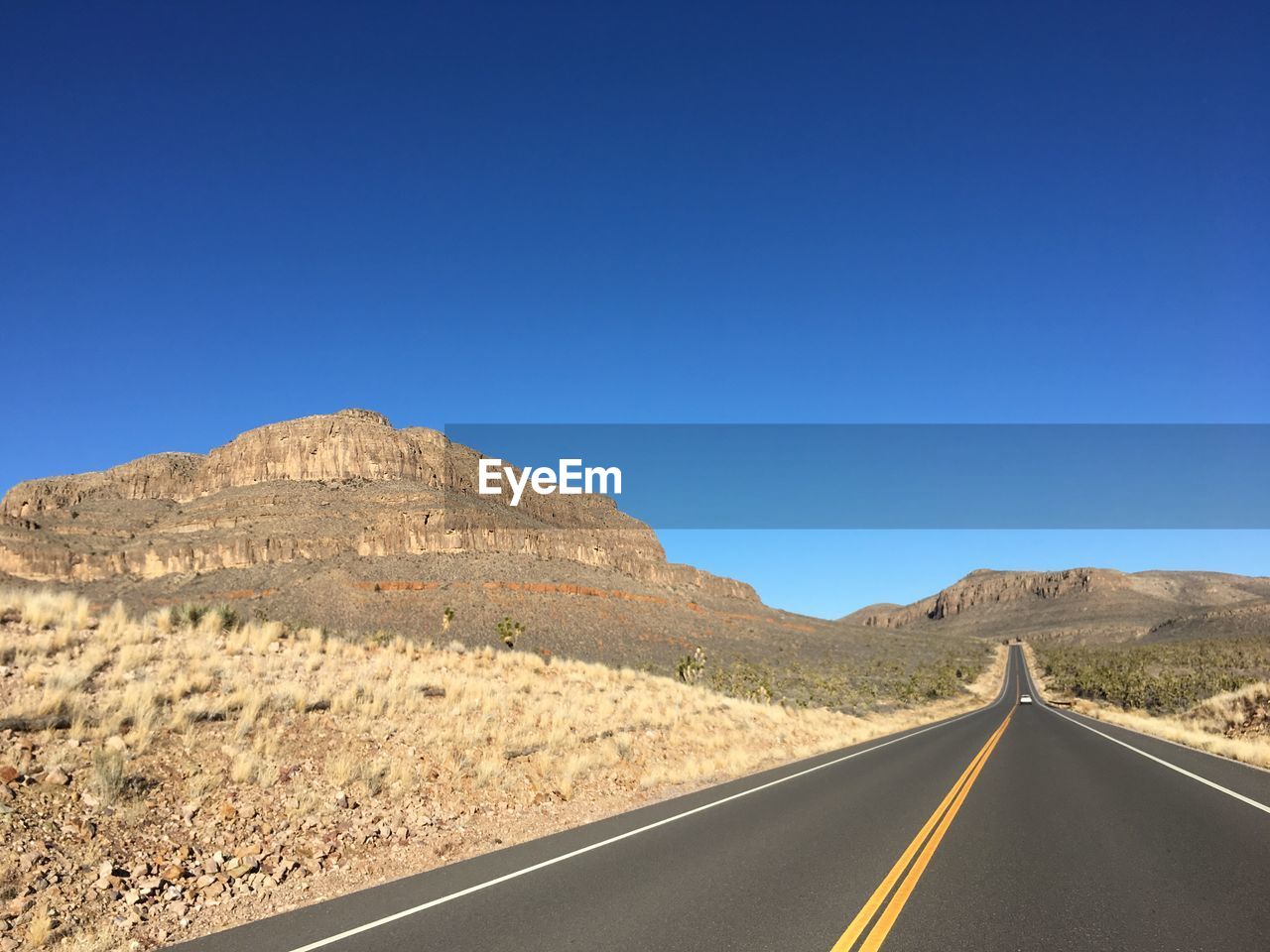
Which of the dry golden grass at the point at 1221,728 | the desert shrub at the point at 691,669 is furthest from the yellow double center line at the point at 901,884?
the desert shrub at the point at 691,669

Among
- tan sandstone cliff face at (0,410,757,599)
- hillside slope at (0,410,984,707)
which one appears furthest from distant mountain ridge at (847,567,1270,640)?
tan sandstone cliff face at (0,410,757,599)

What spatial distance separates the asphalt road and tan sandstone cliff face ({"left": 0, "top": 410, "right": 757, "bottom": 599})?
79.6 meters

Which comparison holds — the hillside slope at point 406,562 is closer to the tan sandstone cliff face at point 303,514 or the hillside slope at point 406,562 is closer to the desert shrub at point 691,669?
the tan sandstone cliff face at point 303,514

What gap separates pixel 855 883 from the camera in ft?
24.4

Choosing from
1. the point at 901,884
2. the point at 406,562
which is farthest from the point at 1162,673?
the point at 406,562

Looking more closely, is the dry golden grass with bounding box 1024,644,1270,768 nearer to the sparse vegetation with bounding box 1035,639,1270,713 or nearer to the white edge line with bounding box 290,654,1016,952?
the sparse vegetation with bounding box 1035,639,1270,713

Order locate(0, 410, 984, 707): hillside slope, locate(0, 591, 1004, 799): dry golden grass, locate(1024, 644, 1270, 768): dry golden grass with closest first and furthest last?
locate(0, 591, 1004, 799): dry golden grass < locate(1024, 644, 1270, 768): dry golden grass < locate(0, 410, 984, 707): hillside slope

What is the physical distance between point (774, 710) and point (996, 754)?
8.87m

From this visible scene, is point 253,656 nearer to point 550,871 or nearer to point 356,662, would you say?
point 356,662

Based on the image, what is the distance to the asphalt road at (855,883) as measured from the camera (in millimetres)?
6059

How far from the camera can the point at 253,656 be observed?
15328mm

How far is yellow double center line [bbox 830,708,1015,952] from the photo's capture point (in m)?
5.87

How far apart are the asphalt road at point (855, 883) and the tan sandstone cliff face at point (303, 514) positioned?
79641 mm

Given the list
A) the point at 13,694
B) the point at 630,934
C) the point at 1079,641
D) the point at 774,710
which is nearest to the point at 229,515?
the point at 774,710
